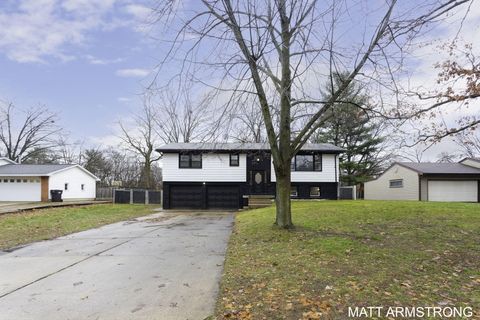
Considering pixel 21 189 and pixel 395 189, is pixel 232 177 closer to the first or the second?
pixel 395 189

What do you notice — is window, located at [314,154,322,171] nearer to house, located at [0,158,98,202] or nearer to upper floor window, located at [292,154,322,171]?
upper floor window, located at [292,154,322,171]

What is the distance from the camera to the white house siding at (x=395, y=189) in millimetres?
28406

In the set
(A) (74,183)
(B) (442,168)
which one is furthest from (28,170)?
(B) (442,168)

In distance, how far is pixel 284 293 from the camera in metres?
4.73

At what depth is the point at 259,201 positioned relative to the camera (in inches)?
968

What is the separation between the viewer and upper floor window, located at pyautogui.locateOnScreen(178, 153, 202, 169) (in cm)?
2544

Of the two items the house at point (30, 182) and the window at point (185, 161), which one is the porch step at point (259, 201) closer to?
the window at point (185, 161)

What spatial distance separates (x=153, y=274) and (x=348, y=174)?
110 feet

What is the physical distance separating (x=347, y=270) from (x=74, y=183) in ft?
112

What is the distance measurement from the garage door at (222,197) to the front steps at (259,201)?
43.2 inches

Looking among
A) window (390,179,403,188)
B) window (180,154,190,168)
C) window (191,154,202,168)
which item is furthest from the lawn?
window (390,179,403,188)

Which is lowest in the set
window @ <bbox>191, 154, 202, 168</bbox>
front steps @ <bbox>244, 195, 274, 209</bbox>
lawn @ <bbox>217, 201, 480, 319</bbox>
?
front steps @ <bbox>244, 195, 274, 209</bbox>

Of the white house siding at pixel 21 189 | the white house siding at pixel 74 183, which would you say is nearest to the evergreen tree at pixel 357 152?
the white house siding at pixel 74 183

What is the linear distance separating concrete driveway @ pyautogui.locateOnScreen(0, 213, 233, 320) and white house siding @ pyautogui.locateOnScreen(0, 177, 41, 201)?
23709 mm
